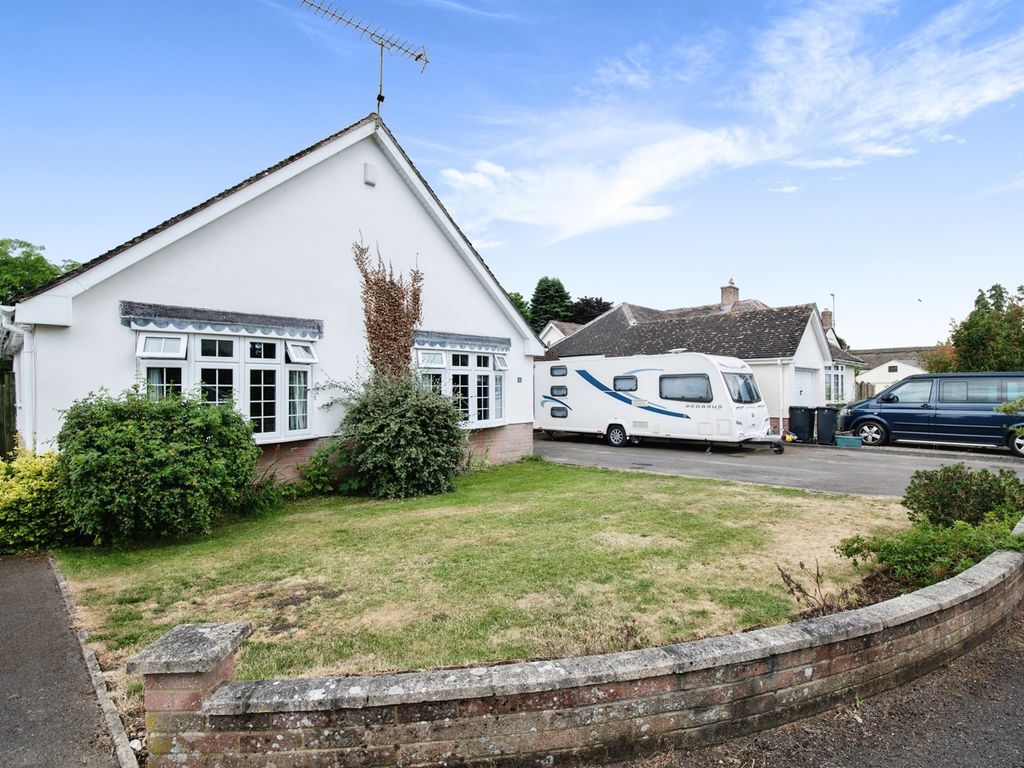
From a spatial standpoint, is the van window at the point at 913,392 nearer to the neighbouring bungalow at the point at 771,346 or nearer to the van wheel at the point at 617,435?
the neighbouring bungalow at the point at 771,346

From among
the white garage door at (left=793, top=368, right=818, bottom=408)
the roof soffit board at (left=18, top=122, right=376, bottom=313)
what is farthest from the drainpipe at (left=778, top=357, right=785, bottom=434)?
the roof soffit board at (left=18, top=122, right=376, bottom=313)

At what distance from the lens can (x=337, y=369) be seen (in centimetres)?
1093

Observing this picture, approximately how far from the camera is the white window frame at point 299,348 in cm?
1013

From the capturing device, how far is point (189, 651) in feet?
8.23

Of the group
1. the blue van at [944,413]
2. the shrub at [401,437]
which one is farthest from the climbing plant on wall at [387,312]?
the blue van at [944,413]

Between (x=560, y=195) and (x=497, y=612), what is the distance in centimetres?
1516

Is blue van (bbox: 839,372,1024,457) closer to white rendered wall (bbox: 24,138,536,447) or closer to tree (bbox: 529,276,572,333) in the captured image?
white rendered wall (bbox: 24,138,536,447)

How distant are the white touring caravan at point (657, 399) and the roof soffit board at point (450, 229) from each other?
370 centimetres

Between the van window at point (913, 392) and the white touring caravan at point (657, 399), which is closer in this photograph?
the white touring caravan at point (657, 399)

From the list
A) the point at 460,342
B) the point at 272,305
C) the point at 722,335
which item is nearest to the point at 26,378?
the point at 272,305

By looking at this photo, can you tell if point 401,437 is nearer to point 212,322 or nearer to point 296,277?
point 296,277

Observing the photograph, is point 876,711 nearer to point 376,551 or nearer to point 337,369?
point 376,551

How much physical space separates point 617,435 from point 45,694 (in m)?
16.0

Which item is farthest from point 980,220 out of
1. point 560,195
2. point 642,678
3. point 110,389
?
point 110,389
